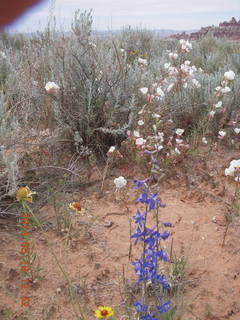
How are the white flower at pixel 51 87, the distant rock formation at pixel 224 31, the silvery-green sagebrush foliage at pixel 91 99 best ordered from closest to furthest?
1. the white flower at pixel 51 87
2. the silvery-green sagebrush foliage at pixel 91 99
3. the distant rock formation at pixel 224 31

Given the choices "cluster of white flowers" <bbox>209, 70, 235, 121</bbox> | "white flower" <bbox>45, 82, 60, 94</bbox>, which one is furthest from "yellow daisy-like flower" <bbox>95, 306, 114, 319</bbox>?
"cluster of white flowers" <bbox>209, 70, 235, 121</bbox>

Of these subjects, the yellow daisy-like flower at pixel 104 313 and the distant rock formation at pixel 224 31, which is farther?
the distant rock formation at pixel 224 31

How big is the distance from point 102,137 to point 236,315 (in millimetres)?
1924

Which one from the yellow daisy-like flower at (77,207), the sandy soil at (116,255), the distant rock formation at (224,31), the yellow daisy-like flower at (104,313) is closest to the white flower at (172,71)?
the sandy soil at (116,255)

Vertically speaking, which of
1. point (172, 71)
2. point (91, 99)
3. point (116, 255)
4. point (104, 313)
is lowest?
point (116, 255)

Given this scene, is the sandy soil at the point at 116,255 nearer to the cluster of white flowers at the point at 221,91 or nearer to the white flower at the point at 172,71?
the cluster of white flowers at the point at 221,91

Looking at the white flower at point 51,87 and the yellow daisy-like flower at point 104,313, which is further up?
the white flower at point 51,87

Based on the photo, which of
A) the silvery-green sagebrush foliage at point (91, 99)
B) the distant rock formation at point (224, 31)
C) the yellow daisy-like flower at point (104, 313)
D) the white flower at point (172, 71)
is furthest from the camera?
the distant rock formation at point (224, 31)

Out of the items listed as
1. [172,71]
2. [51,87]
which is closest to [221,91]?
[172,71]

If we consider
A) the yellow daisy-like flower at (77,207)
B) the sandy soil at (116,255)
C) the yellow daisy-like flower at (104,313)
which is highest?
the yellow daisy-like flower at (77,207)

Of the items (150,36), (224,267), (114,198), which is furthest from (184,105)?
(150,36)

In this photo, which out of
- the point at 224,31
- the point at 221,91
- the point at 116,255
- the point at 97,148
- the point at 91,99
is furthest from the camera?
the point at 224,31

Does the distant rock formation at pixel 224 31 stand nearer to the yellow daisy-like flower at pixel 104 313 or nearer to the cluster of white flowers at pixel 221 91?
the cluster of white flowers at pixel 221 91

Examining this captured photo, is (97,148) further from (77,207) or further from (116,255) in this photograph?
(116,255)
